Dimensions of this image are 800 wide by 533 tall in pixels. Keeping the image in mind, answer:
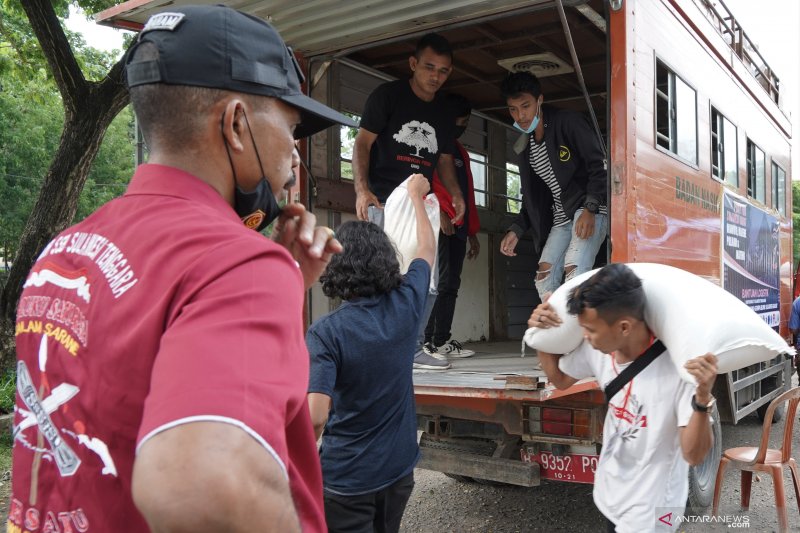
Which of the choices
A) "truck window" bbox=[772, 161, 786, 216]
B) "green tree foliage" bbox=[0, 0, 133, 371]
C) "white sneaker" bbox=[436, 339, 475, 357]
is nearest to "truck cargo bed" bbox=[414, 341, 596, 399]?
"white sneaker" bbox=[436, 339, 475, 357]

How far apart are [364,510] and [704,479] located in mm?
2773

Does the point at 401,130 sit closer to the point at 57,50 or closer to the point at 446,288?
the point at 446,288

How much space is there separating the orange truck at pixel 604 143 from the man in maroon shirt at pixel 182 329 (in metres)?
2.07

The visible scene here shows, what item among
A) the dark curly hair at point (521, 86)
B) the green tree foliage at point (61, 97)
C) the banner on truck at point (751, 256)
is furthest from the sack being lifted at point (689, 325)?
the green tree foliage at point (61, 97)

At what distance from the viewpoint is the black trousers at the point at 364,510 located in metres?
2.21

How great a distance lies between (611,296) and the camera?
2148 millimetres

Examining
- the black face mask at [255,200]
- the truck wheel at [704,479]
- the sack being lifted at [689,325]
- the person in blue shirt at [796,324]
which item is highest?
the black face mask at [255,200]

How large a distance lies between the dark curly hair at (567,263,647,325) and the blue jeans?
5.95 feet

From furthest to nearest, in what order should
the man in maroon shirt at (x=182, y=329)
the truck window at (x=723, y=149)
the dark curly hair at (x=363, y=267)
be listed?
the truck window at (x=723, y=149), the dark curly hair at (x=363, y=267), the man in maroon shirt at (x=182, y=329)

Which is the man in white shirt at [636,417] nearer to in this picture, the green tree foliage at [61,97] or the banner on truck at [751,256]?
the banner on truck at [751,256]

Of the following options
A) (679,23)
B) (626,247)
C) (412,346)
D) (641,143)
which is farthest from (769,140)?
(412,346)

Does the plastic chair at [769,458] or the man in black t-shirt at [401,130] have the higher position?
the man in black t-shirt at [401,130]

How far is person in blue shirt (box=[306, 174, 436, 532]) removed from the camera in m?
2.19

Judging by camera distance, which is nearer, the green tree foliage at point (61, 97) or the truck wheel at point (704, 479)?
the truck wheel at point (704, 479)
